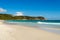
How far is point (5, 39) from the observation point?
19.0ft

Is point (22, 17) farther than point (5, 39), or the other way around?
point (22, 17)

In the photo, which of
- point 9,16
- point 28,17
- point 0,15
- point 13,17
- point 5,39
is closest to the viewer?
point 5,39

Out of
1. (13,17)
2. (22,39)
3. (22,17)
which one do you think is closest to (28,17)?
(22,17)

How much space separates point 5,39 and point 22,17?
12624 cm

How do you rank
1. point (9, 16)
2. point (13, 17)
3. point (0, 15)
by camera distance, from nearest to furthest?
1. point (0, 15)
2. point (9, 16)
3. point (13, 17)

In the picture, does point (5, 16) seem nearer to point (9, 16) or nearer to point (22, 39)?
point (9, 16)

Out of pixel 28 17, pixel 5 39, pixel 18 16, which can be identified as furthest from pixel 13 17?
pixel 5 39

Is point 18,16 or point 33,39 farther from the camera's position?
point 18,16

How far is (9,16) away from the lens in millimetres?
116375

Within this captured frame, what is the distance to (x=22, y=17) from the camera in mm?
131750

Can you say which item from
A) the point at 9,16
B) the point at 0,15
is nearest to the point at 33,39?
the point at 0,15

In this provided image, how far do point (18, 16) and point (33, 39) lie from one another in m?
125

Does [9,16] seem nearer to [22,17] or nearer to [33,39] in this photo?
[22,17]

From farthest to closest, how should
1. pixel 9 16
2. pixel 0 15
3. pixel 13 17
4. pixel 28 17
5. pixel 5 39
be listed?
pixel 28 17 < pixel 13 17 < pixel 9 16 < pixel 0 15 < pixel 5 39
